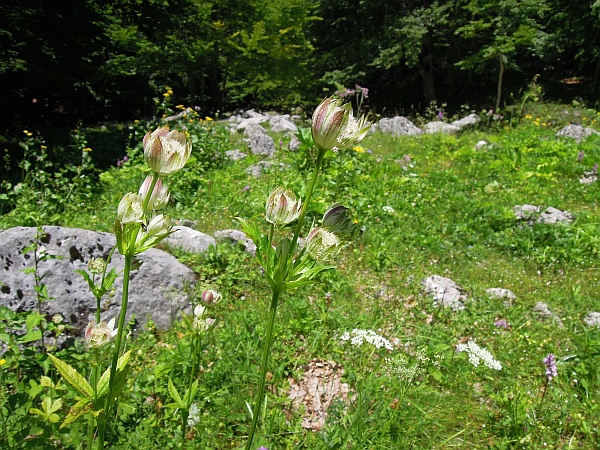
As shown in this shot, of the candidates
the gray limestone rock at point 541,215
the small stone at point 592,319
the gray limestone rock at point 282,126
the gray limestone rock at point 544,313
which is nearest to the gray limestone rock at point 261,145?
the gray limestone rock at point 282,126

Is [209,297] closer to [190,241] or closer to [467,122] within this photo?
[190,241]

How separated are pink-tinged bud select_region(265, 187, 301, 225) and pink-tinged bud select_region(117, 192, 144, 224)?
29cm

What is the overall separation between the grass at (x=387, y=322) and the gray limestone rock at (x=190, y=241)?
0.43ft

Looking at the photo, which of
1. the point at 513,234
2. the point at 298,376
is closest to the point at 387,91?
the point at 513,234

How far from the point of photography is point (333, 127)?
0.88 m

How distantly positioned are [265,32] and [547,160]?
8.90m

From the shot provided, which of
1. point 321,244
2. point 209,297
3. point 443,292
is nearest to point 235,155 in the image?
point 443,292

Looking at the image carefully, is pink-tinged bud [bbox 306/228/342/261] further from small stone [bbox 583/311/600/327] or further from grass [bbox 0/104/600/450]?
small stone [bbox 583/311/600/327]

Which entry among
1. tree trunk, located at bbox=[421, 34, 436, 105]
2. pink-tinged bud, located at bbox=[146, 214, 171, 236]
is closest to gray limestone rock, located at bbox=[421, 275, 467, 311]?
pink-tinged bud, located at bbox=[146, 214, 171, 236]

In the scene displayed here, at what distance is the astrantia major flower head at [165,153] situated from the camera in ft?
2.90

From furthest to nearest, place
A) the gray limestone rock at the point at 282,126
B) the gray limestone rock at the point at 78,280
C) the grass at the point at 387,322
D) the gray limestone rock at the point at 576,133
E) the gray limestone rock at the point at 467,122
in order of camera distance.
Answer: the gray limestone rock at the point at 467,122
the gray limestone rock at the point at 282,126
the gray limestone rock at the point at 576,133
the gray limestone rock at the point at 78,280
the grass at the point at 387,322

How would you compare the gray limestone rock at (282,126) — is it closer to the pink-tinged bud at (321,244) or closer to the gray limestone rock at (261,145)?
the gray limestone rock at (261,145)

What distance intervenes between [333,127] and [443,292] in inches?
98.7

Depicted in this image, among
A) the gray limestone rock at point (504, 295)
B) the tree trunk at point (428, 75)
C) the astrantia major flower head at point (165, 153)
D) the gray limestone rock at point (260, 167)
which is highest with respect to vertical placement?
the astrantia major flower head at point (165, 153)
